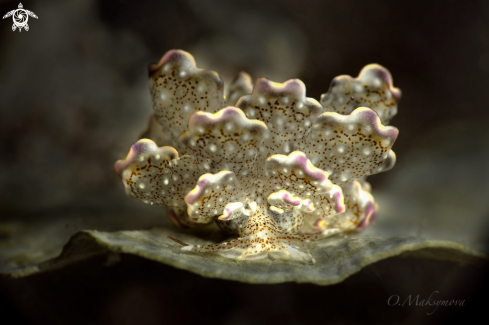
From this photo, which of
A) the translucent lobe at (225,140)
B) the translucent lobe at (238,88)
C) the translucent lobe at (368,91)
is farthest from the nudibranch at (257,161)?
the translucent lobe at (238,88)

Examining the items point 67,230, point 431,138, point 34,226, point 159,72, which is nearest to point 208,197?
point 159,72

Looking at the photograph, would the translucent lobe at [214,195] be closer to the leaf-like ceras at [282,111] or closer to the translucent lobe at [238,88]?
the leaf-like ceras at [282,111]

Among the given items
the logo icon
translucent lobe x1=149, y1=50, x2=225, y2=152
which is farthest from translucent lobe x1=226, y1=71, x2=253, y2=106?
the logo icon

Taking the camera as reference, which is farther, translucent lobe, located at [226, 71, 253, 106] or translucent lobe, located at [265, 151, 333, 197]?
translucent lobe, located at [226, 71, 253, 106]

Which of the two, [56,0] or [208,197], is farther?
[56,0]

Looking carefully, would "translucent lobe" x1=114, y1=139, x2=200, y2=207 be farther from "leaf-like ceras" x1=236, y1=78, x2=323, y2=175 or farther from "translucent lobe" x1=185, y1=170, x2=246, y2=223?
"leaf-like ceras" x1=236, y1=78, x2=323, y2=175

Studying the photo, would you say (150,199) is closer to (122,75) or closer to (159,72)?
(159,72)

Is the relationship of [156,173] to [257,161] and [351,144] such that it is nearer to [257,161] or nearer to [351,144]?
[257,161]
